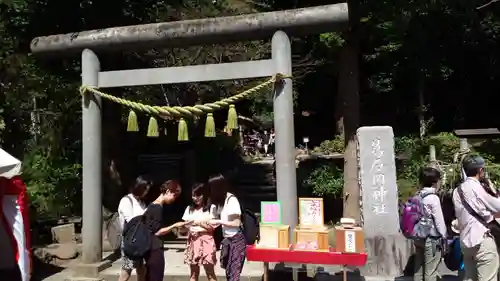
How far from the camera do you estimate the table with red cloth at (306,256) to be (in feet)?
18.1

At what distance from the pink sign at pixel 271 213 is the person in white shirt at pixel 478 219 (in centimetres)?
210

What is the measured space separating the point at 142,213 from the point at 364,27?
26.6 ft

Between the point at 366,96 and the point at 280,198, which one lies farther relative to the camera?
the point at 366,96

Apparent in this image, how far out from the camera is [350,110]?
37.4 ft

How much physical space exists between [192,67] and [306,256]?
349 cm

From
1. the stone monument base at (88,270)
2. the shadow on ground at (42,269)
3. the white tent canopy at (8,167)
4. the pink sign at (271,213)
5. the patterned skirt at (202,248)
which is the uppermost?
the white tent canopy at (8,167)

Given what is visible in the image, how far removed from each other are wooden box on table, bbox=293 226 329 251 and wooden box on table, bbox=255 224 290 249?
0.13 m

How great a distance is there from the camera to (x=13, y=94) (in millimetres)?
9328

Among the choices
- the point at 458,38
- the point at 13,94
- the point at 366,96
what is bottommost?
the point at 13,94

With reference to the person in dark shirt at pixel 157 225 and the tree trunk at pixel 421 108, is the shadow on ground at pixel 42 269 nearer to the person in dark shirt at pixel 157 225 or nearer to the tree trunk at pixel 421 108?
the person in dark shirt at pixel 157 225

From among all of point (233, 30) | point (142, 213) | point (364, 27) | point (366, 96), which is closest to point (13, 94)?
point (233, 30)

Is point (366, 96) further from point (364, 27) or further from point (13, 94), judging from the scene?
point (13, 94)

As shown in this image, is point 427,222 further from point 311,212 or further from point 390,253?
point 390,253

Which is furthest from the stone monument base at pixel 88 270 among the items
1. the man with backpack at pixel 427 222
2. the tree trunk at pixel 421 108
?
the tree trunk at pixel 421 108
